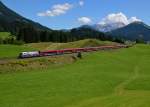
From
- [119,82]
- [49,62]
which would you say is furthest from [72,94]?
[49,62]

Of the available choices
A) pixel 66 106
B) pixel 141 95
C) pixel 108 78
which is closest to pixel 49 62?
pixel 108 78

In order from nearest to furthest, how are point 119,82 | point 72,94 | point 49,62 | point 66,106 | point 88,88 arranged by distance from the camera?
point 66,106 → point 72,94 → point 88,88 → point 119,82 → point 49,62

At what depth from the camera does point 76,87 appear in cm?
5809

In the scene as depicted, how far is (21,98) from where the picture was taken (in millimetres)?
48906

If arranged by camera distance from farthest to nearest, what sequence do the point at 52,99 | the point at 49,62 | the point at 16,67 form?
the point at 49,62 → the point at 16,67 → the point at 52,99

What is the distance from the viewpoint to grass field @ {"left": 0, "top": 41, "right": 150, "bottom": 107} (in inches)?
1852

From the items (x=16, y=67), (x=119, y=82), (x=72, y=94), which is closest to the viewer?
(x=72, y=94)

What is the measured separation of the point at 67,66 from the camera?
8038 cm

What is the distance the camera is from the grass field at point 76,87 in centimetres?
4703

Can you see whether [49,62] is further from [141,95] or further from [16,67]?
[141,95]

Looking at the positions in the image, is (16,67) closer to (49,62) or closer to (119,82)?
(49,62)

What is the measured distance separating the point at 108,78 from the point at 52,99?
2236 centimetres

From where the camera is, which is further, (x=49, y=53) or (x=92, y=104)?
(x=49, y=53)

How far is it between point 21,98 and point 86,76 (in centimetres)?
2172
